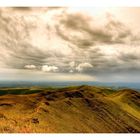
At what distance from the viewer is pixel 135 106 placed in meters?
3.71

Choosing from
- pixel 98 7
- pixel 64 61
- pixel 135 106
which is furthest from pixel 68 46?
pixel 135 106

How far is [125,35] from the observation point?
371 centimetres

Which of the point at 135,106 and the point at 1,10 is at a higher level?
the point at 1,10

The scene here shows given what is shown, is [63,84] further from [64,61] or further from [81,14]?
[81,14]

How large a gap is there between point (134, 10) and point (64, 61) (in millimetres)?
598

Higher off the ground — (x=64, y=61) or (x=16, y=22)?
(x=16, y=22)

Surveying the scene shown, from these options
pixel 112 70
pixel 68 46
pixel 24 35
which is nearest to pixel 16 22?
pixel 24 35

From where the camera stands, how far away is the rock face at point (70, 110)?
12.1ft

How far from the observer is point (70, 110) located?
3.72 metres

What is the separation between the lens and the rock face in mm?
3699

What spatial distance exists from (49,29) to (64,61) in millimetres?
246
